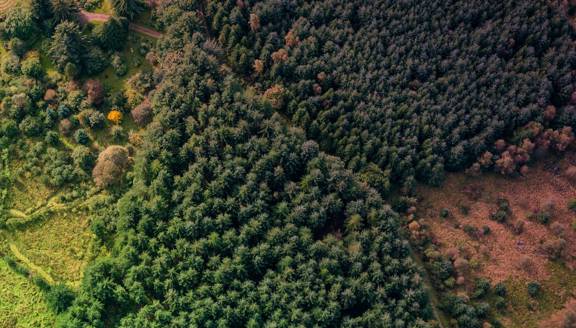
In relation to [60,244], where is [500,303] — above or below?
above

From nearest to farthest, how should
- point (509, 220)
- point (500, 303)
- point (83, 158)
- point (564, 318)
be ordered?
point (564, 318)
point (500, 303)
point (83, 158)
point (509, 220)

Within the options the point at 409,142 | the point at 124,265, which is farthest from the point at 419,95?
the point at 124,265

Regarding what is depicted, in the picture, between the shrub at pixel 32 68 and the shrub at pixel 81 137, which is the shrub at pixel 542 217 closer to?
the shrub at pixel 81 137

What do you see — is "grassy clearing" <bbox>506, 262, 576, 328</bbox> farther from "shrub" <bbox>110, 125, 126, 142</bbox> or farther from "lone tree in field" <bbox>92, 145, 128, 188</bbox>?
"shrub" <bbox>110, 125, 126, 142</bbox>

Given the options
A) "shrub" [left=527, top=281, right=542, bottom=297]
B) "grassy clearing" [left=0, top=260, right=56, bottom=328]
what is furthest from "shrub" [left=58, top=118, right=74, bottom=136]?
"shrub" [left=527, top=281, right=542, bottom=297]

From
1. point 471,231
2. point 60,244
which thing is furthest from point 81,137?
point 471,231

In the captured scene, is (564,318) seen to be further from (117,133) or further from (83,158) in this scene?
(83,158)

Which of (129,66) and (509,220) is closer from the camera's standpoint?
(509,220)

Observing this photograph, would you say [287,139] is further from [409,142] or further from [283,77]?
[409,142]
